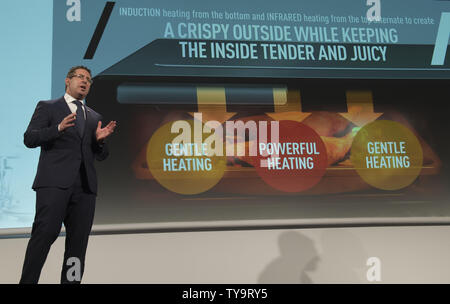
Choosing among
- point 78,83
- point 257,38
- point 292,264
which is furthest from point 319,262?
point 257,38

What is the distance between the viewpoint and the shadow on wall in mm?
2219

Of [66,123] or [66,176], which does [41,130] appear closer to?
[66,123]

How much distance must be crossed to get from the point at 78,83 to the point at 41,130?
12.6 inches

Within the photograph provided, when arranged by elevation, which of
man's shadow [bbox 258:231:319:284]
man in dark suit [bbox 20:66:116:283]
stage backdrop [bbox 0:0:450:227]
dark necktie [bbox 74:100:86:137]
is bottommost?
man's shadow [bbox 258:231:319:284]

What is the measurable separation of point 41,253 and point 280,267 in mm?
1552

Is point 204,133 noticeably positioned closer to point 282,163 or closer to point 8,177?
point 282,163

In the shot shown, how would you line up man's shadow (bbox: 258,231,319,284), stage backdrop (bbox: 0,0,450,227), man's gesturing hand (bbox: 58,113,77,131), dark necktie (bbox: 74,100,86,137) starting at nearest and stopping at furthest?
1. man's gesturing hand (bbox: 58,113,77,131)
2. dark necktie (bbox: 74,100,86,137)
3. man's shadow (bbox: 258,231,319,284)
4. stage backdrop (bbox: 0,0,450,227)

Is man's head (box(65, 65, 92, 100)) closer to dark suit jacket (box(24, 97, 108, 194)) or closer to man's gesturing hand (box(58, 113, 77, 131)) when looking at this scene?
dark suit jacket (box(24, 97, 108, 194))

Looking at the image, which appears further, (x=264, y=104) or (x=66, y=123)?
(x=264, y=104)

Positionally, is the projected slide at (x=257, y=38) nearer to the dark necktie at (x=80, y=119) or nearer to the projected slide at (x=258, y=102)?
the projected slide at (x=258, y=102)

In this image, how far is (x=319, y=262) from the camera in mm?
2506

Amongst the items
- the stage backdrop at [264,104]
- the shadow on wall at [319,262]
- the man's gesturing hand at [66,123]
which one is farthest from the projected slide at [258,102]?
the man's gesturing hand at [66,123]

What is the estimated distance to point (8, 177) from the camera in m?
3.18

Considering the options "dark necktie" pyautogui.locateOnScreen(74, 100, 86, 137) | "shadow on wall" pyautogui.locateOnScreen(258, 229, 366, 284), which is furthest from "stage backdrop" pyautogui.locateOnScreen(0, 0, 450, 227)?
"dark necktie" pyautogui.locateOnScreen(74, 100, 86, 137)
